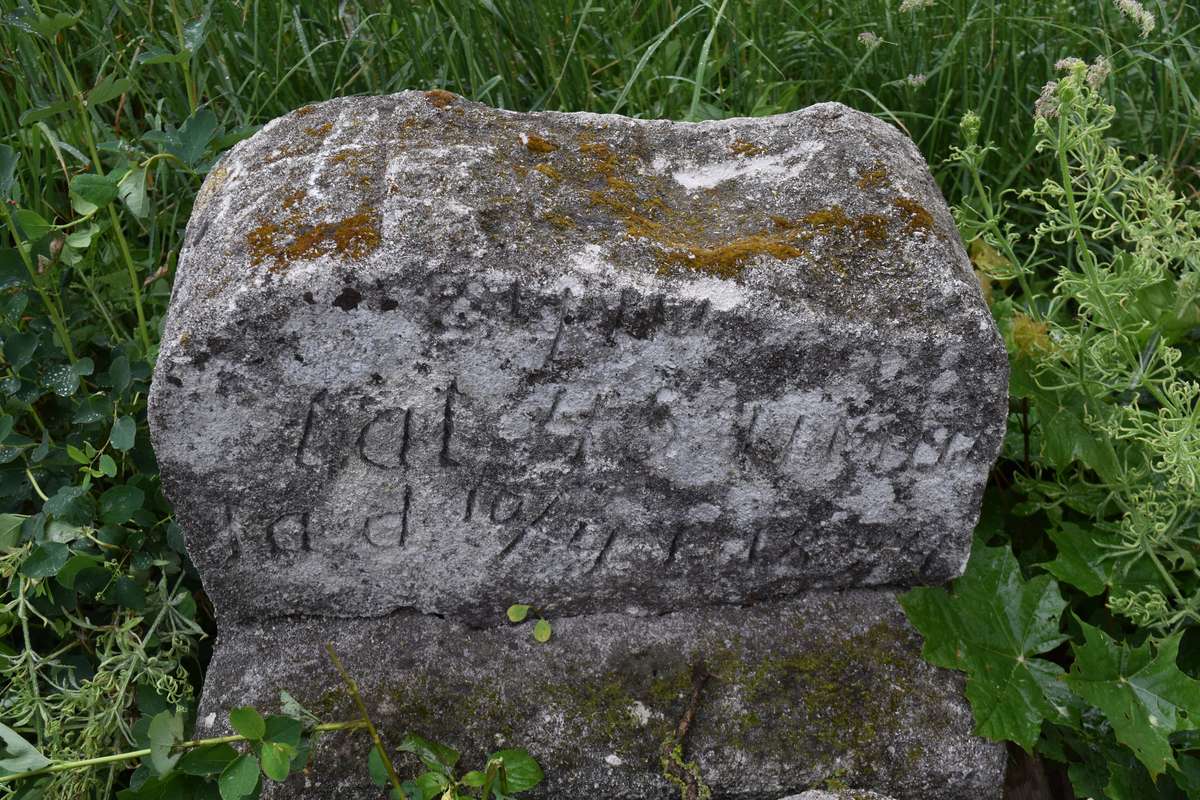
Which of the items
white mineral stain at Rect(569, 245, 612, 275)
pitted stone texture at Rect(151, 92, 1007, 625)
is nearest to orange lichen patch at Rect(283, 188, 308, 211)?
pitted stone texture at Rect(151, 92, 1007, 625)

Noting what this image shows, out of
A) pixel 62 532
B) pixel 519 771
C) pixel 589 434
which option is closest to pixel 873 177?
pixel 589 434

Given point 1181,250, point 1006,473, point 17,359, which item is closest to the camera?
point 1181,250

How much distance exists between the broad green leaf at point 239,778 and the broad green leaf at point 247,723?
5 cm

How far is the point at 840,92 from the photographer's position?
328 cm

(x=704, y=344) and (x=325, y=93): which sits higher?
(x=704, y=344)

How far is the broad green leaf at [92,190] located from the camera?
85.8 inches

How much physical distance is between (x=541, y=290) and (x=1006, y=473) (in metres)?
1.52

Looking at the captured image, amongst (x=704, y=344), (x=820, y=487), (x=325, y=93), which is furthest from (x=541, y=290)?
(x=325, y=93)

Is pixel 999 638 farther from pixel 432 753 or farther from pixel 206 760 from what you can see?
pixel 206 760

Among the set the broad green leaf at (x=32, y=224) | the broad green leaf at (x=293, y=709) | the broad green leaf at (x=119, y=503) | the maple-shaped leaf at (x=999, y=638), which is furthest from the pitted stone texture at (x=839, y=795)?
the broad green leaf at (x=32, y=224)

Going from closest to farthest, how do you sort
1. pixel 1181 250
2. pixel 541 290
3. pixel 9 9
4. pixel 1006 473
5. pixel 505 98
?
pixel 541 290
pixel 1181 250
pixel 1006 473
pixel 9 9
pixel 505 98

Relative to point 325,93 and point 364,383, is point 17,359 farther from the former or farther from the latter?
point 325,93

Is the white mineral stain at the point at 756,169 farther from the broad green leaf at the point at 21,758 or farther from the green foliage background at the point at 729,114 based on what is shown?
the broad green leaf at the point at 21,758

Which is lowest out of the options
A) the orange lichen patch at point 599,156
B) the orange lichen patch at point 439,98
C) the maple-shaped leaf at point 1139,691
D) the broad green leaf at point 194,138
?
the maple-shaped leaf at point 1139,691
